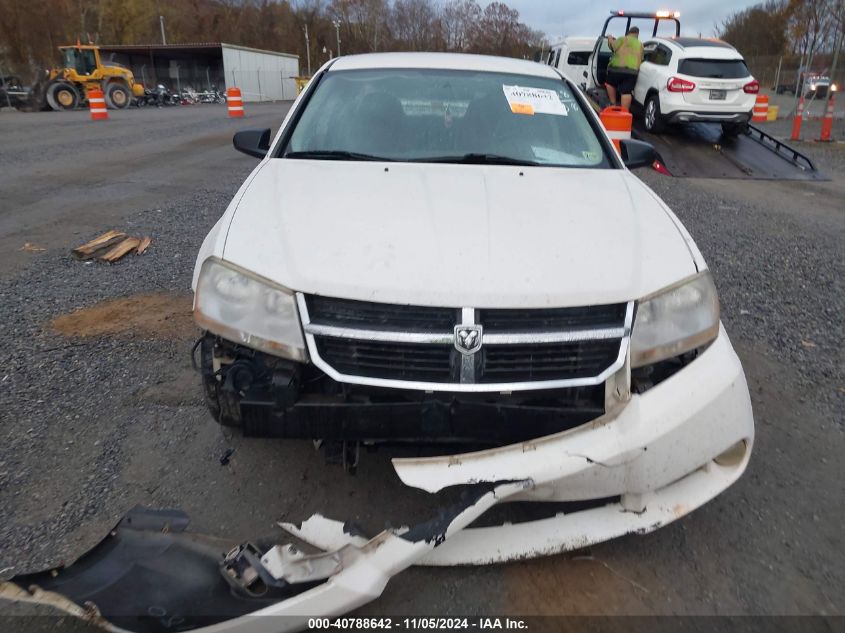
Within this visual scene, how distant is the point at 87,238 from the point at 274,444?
14.9 ft

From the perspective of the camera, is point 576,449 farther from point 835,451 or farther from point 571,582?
point 835,451

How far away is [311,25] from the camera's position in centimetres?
7750

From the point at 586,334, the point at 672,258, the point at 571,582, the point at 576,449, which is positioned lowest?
the point at 571,582

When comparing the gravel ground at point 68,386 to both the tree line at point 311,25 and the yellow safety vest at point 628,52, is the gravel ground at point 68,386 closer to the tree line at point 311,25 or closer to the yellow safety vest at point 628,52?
the yellow safety vest at point 628,52

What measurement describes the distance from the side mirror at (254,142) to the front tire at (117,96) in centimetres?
2820

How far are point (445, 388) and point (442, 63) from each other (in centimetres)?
260

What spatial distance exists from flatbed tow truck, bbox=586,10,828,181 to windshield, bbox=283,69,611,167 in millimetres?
7558

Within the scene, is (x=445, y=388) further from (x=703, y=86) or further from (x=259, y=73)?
(x=259, y=73)

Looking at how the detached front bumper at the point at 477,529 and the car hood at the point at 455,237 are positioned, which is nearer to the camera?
the detached front bumper at the point at 477,529

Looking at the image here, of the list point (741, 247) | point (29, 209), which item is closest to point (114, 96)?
point (29, 209)

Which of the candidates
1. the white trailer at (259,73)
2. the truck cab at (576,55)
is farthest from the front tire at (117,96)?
the truck cab at (576,55)

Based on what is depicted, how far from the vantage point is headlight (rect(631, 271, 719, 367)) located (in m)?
2.15

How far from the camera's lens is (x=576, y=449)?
2002mm

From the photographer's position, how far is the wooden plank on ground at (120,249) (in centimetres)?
560
